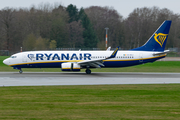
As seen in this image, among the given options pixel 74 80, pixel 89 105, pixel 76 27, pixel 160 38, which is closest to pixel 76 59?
pixel 74 80

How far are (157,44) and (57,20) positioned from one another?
201 feet

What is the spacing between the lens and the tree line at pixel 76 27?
89312 millimetres

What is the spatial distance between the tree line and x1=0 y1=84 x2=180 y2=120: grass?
66.4 meters

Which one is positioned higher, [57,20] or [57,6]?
[57,6]

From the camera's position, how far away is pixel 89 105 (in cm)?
1459

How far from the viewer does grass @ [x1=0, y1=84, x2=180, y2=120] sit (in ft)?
40.4

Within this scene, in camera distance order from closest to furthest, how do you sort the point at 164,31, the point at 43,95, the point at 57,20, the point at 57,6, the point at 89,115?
1. the point at 89,115
2. the point at 43,95
3. the point at 164,31
4. the point at 57,20
5. the point at 57,6

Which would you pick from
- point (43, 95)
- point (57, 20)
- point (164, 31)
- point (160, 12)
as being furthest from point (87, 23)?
point (43, 95)

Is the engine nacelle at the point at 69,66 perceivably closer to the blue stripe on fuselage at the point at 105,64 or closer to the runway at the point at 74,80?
the blue stripe on fuselage at the point at 105,64

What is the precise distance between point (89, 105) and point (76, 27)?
282 feet

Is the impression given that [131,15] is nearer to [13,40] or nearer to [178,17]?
[178,17]

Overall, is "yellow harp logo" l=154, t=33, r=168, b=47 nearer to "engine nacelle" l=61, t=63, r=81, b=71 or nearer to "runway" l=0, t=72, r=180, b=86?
"runway" l=0, t=72, r=180, b=86

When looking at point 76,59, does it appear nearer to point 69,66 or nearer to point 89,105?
point 69,66

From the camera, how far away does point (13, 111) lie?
13102mm
